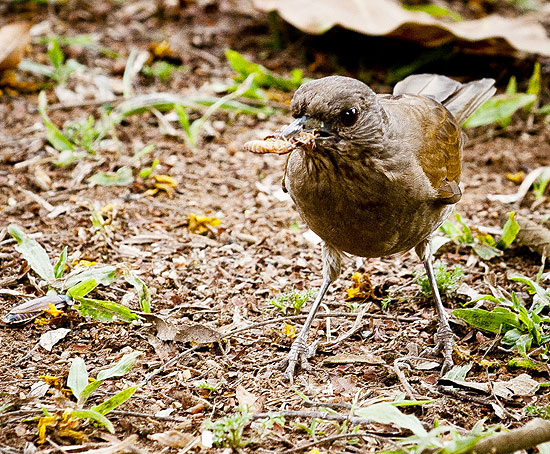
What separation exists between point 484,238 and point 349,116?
228 cm

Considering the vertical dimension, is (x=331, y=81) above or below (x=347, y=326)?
above

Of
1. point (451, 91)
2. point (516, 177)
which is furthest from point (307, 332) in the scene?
point (516, 177)

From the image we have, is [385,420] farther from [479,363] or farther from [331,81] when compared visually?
[331,81]

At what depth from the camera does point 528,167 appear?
7.51 metres

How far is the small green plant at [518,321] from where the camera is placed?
191 inches

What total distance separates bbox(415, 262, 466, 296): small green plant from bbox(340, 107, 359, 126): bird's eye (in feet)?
5.44

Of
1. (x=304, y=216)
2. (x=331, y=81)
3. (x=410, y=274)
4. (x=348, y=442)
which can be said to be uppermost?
(x=331, y=81)

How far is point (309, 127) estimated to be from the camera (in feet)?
14.3

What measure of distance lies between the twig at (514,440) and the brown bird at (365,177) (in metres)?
1.37

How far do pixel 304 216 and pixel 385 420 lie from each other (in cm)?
159

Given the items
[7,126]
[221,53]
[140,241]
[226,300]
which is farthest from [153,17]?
[226,300]

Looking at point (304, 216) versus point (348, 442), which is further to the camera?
point (304, 216)

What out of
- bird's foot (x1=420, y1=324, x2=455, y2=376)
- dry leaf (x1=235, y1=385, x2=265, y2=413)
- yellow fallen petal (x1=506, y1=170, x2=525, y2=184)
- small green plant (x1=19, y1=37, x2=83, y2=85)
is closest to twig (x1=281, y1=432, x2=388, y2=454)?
dry leaf (x1=235, y1=385, x2=265, y2=413)

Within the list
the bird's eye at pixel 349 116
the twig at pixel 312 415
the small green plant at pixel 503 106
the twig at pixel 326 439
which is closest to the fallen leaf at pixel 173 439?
the twig at pixel 312 415
